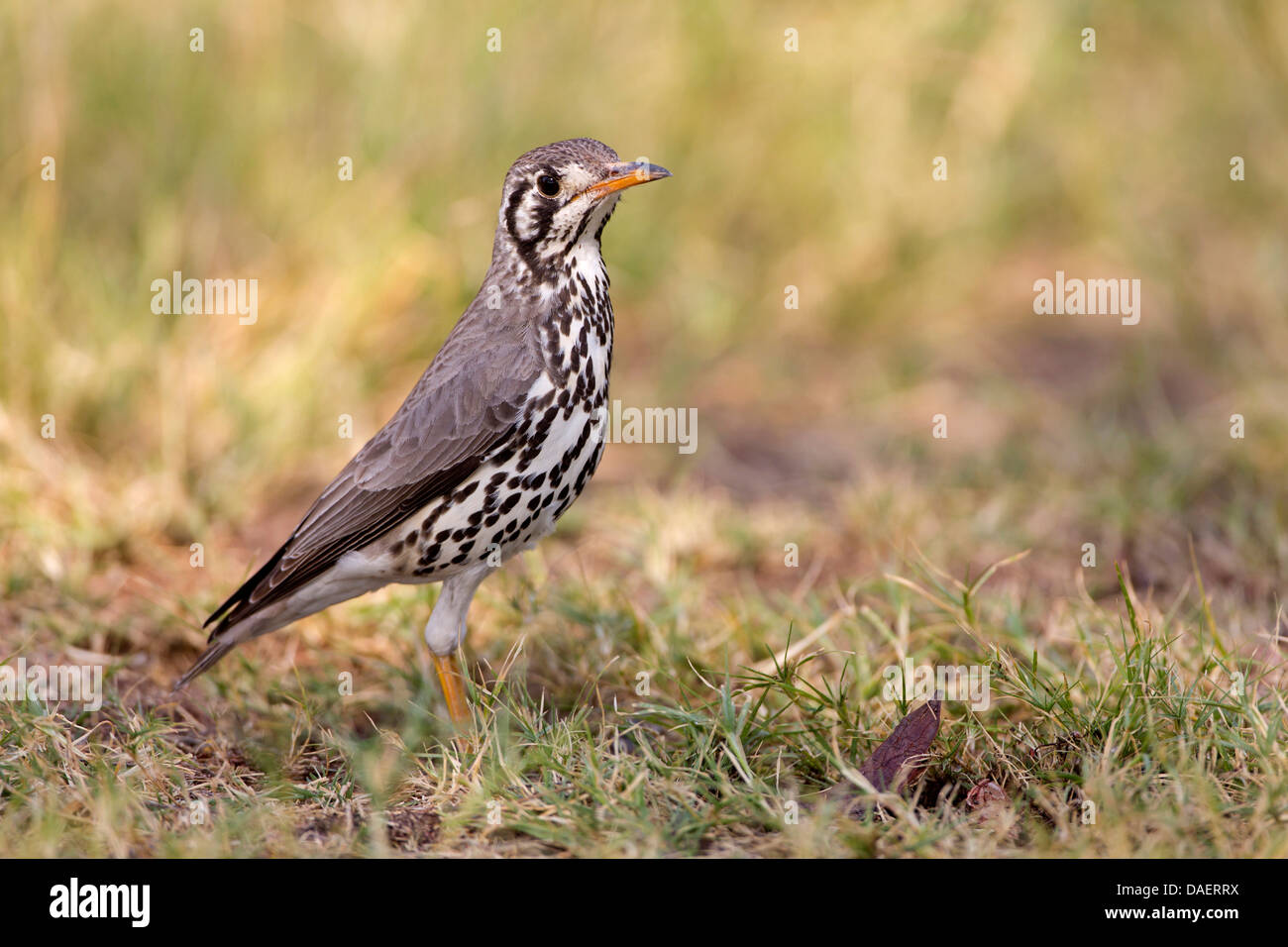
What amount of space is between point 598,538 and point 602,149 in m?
2.03

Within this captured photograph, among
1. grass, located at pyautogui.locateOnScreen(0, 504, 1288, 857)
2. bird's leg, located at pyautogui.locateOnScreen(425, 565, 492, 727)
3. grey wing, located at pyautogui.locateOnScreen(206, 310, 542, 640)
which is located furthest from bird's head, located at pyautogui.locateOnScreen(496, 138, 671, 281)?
grass, located at pyautogui.locateOnScreen(0, 504, 1288, 857)

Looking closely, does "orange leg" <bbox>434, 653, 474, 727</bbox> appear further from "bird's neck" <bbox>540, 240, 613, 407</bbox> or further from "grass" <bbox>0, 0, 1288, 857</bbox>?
"bird's neck" <bbox>540, 240, 613, 407</bbox>

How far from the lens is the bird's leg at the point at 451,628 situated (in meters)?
4.57

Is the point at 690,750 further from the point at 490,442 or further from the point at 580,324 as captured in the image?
the point at 580,324

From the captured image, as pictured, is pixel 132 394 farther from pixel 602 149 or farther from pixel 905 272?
pixel 905 272

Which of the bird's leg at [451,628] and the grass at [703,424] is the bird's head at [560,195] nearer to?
the bird's leg at [451,628]

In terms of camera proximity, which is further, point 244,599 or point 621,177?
point 244,599

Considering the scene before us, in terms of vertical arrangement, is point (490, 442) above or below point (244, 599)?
above

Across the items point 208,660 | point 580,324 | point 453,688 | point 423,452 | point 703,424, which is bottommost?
point 453,688

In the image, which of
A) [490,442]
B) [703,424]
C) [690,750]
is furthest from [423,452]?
[703,424]

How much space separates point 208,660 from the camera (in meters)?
4.50

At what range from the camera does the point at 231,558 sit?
587cm

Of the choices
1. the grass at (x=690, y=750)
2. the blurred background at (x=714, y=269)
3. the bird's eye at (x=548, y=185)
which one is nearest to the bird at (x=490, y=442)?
the bird's eye at (x=548, y=185)

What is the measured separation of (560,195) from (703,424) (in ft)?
10.9
